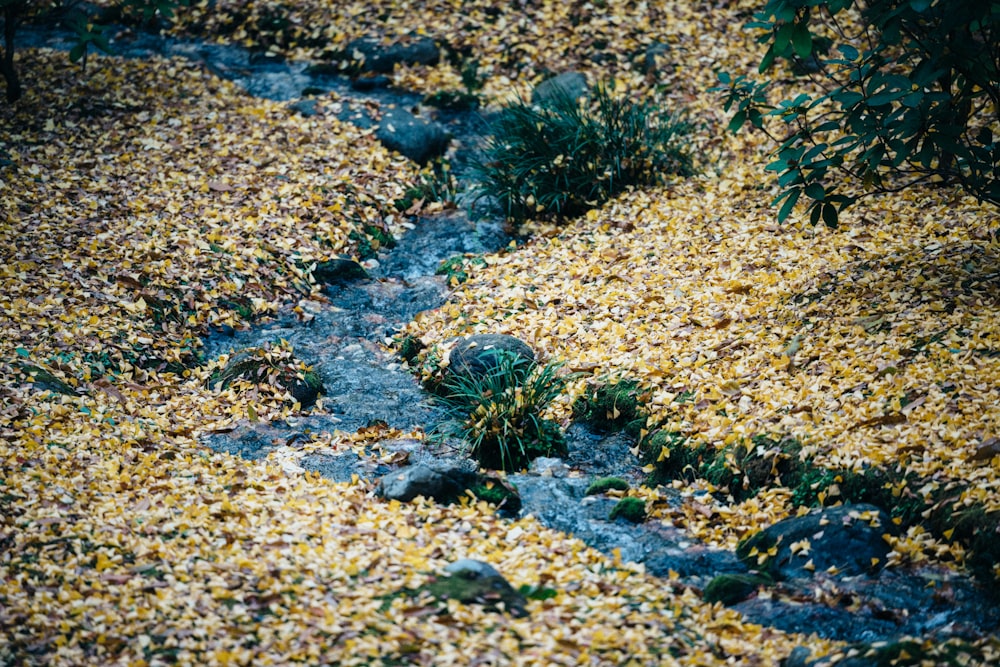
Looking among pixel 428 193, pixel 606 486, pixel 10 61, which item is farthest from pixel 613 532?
pixel 10 61

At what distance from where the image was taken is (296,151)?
8.72m

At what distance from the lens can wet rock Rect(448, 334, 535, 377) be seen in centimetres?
591

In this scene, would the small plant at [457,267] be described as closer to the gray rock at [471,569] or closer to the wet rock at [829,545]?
the gray rock at [471,569]

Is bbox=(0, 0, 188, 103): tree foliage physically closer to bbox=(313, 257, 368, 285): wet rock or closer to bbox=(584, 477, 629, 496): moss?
bbox=(313, 257, 368, 285): wet rock

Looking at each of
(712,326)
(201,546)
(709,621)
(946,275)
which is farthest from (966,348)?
(201,546)

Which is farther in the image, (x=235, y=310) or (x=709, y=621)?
(x=235, y=310)

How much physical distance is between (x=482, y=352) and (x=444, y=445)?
769 millimetres

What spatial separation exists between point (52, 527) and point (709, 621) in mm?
3114

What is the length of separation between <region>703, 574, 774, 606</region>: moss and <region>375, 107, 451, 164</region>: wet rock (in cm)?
616

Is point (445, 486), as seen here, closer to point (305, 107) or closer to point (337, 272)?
point (337, 272)

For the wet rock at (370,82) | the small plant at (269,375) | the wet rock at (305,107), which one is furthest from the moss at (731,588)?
the wet rock at (370,82)

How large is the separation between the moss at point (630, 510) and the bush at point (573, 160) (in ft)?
12.5

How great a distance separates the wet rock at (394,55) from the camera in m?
10.4

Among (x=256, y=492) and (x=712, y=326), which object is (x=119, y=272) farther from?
(x=712, y=326)
